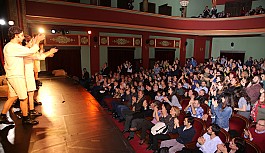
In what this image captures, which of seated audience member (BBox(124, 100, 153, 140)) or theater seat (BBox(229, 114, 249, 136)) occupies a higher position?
theater seat (BBox(229, 114, 249, 136))

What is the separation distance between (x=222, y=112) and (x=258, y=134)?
798mm

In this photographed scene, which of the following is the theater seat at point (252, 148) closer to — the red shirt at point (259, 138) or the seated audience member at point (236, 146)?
the seated audience member at point (236, 146)

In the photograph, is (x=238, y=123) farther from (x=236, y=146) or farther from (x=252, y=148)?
(x=236, y=146)

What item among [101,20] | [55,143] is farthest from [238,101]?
A: [101,20]

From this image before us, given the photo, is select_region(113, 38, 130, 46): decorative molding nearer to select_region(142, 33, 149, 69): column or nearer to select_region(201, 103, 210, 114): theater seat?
select_region(142, 33, 149, 69): column

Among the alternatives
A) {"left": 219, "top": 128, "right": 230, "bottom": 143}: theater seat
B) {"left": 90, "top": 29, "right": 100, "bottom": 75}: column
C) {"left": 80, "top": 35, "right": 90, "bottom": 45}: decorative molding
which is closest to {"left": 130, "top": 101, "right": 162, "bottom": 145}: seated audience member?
{"left": 219, "top": 128, "right": 230, "bottom": 143}: theater seat

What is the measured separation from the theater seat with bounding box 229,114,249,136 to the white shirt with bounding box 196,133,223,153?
2.88ft

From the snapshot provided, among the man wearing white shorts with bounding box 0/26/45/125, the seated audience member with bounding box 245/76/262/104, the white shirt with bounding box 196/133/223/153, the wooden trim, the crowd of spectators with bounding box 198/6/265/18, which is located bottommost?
Answer: the white shirt with bounding box 196/133/223/153

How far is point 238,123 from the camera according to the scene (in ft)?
11.9

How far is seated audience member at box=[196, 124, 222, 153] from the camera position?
2.99m

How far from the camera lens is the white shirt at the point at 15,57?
241 cm

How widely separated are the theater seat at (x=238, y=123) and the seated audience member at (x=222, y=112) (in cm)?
10

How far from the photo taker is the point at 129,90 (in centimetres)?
602

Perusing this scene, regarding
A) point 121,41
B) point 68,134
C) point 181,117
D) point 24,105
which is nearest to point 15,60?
point 24,105
